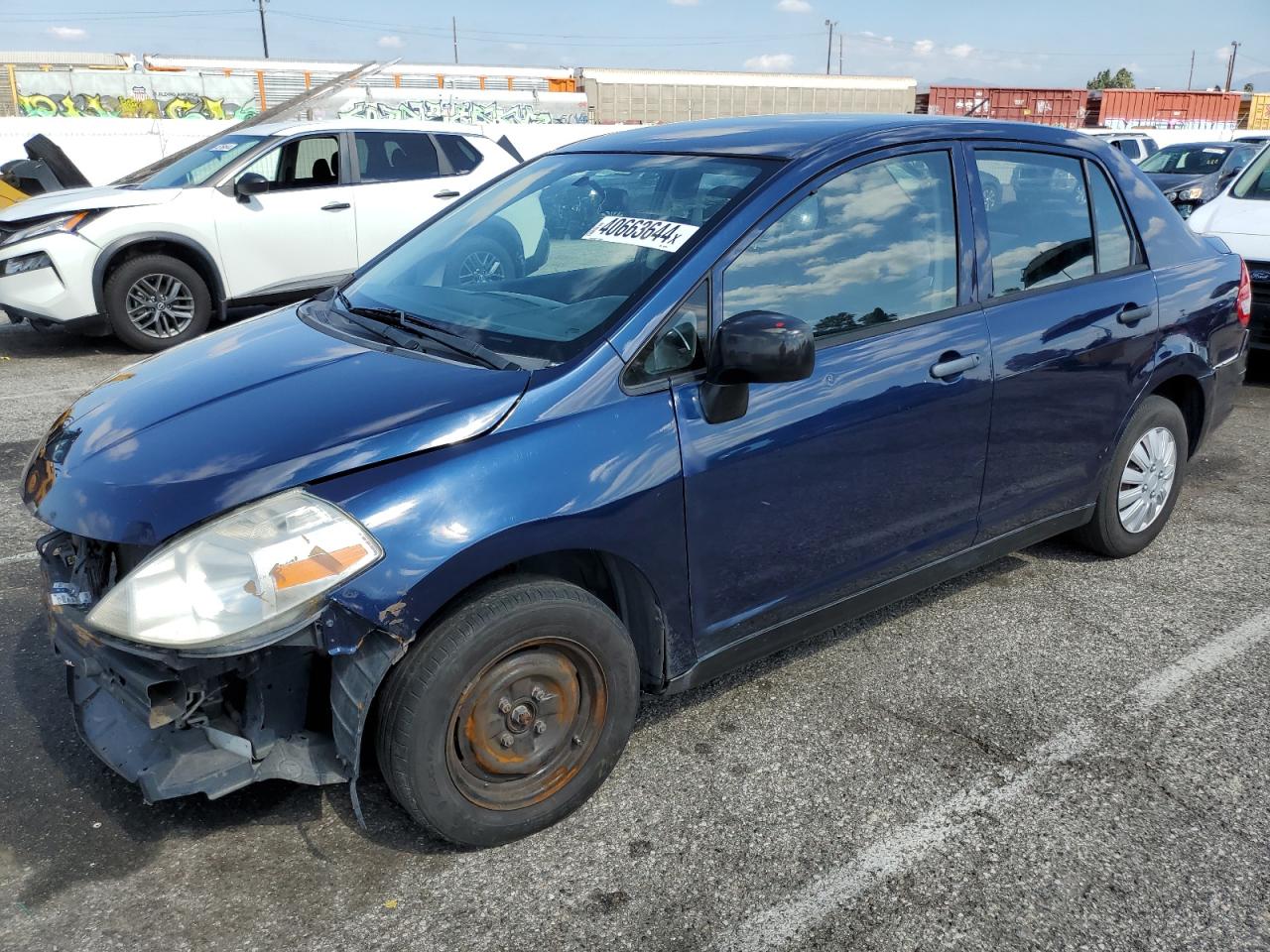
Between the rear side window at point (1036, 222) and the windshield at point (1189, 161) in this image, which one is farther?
the windshield at point (1189, 161)

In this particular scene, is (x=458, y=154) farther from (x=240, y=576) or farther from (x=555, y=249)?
(x=240, y=576)

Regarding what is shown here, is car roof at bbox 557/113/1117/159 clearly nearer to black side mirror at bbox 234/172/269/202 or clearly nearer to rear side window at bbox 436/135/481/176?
black side mirror at bbox 234/172/269/202

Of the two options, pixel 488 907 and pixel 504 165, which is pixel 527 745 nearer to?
pixel 488 907

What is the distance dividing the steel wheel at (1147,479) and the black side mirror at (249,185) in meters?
6.98

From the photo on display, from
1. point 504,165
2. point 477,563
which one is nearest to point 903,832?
point 477,563

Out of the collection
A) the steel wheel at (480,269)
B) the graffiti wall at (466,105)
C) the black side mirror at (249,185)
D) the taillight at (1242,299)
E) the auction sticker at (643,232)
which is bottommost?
the taillight at (1242,299)

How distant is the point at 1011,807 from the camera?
2.84 metres

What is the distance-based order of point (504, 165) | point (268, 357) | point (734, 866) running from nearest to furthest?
point (734, 866) < point (268, 357) < point (504, 165)

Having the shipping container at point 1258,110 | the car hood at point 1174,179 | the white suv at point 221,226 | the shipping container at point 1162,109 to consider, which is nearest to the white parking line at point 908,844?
the white suv at point 221,226

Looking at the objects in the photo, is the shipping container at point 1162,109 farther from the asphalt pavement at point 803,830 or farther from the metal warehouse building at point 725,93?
the asphalt pavement at point 803,830

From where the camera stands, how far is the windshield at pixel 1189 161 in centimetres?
1720

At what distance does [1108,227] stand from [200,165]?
25.3ft

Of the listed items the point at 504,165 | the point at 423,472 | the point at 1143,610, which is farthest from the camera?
the point at 504,165

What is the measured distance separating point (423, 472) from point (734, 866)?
1228 millimetres
